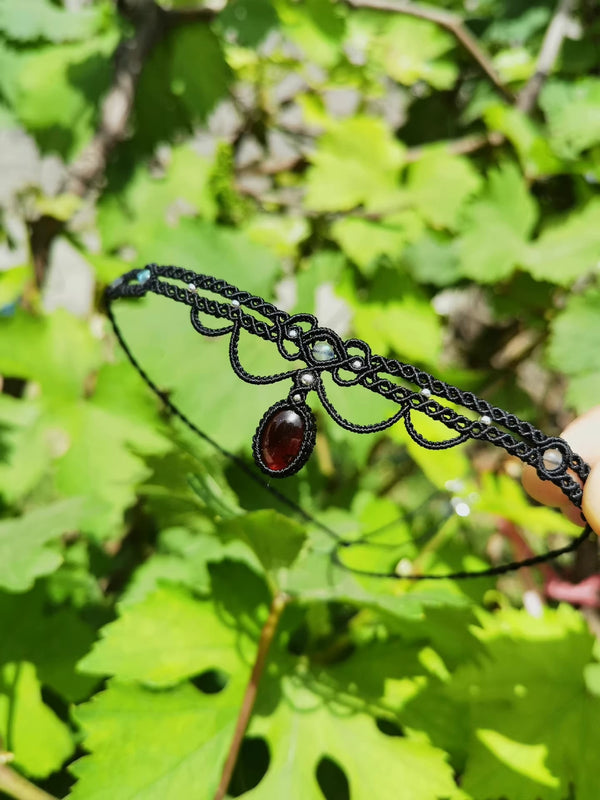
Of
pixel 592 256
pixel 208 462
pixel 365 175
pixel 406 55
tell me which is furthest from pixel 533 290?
A: pixel 208 462

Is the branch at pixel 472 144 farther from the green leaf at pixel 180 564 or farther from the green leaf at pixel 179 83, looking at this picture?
the green leaf at pixel 180 564

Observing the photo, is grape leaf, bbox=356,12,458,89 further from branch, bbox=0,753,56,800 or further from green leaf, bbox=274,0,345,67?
branch, bbox=0,753,56,800

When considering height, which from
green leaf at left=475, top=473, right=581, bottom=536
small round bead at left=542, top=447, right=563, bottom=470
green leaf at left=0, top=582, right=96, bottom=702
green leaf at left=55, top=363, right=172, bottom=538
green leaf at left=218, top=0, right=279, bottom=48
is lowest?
green leaf at left=0, top=582, right=96, bottom=702

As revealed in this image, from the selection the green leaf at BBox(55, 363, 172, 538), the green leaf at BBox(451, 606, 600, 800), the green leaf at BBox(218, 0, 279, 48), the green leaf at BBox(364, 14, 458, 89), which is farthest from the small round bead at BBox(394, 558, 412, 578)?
the green leaf at BBox(364, 14, 458, 89)

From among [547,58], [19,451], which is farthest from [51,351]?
[547,58]

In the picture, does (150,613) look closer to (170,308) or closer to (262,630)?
(262,630)

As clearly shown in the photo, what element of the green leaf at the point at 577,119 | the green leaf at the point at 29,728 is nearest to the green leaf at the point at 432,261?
the green leaf at the point at 577,119

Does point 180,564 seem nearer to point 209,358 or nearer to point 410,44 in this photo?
point 209,358
